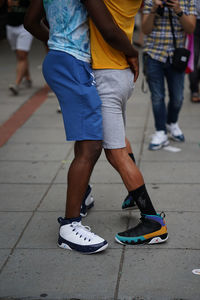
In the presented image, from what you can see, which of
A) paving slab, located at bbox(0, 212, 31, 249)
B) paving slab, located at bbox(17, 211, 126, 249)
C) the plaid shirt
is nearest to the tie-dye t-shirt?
paving slab, located at bbox(17, 211, 126, 249)

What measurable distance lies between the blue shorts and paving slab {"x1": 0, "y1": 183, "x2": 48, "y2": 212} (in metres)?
1.10

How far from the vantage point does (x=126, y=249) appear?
358cm

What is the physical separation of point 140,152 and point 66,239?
2450 mm

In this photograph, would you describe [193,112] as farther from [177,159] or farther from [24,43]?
[24,43]

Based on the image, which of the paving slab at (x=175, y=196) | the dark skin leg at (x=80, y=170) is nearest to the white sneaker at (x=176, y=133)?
the paving slab at (x=175, y=196)

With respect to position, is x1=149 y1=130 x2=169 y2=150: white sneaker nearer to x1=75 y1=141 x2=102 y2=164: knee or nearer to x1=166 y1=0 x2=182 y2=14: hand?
x1=166 y1=0 x2=182 y2=14: hand

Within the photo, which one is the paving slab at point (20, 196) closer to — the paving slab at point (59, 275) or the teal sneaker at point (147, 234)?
the paving slab at point (59, 275)

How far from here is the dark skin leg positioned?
3.54 metres

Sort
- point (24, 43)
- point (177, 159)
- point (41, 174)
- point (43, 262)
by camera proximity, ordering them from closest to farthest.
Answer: point (43, 262)
point (41, 174)
point (177, 159)
point (24, 43)

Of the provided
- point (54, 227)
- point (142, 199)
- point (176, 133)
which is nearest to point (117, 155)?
point (142, 199)

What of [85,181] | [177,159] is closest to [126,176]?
[85,181]

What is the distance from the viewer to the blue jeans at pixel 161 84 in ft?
18.8

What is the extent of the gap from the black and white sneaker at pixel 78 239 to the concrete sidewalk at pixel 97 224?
0.05 meters

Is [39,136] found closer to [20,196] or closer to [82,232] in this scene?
[20,196]
